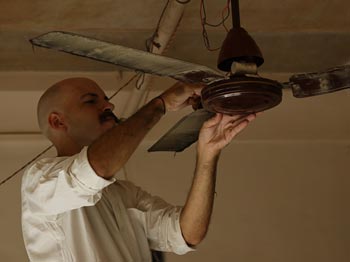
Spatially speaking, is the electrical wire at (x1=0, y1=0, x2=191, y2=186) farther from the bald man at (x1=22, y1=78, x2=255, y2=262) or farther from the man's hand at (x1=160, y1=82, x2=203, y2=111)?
the man's hand at (x1=160, y1=82, x2=203, y2=111)

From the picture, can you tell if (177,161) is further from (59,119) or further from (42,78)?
(59,119)

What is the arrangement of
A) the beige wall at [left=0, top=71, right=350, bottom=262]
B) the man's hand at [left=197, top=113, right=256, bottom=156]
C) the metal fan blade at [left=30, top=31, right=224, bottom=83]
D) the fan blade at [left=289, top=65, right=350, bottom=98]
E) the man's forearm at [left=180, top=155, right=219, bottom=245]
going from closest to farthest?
the metal fan blade at [left=30, top=31, right=224, bottom=83] < the fan blade at [left=289, top=65, right=350, bottom=98] < the man's hand at [left=197, top=113, right=256, bottom=156] < the man's forearm at [left=180, top=155, right=219, bottom=245] < the beige wall at [left=0, top=71, right=350, bottom=262]

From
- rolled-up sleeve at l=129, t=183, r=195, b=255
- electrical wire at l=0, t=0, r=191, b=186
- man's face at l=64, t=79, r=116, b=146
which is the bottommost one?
rolled-up sleeve at l=129, t=183, r=195, b=255

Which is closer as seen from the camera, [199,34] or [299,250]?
[199,34]

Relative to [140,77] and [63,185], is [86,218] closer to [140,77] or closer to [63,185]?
[63,185]

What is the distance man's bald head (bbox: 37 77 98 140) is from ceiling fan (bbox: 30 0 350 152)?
49 centimetres

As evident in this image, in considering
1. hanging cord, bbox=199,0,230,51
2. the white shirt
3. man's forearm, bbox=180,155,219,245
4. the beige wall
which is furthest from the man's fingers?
the beige wall

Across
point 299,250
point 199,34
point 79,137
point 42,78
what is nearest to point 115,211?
point 79,137

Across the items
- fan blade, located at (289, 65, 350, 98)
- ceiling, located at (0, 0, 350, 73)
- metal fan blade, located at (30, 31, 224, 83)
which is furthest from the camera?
ceiling, located at (0, 0, 350, 73)

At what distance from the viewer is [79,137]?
1.87 m

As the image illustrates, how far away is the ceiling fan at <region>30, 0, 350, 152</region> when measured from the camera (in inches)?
52.4

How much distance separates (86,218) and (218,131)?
0.39m

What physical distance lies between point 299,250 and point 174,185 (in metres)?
0.61

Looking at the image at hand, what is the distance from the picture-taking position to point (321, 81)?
4.92ft
